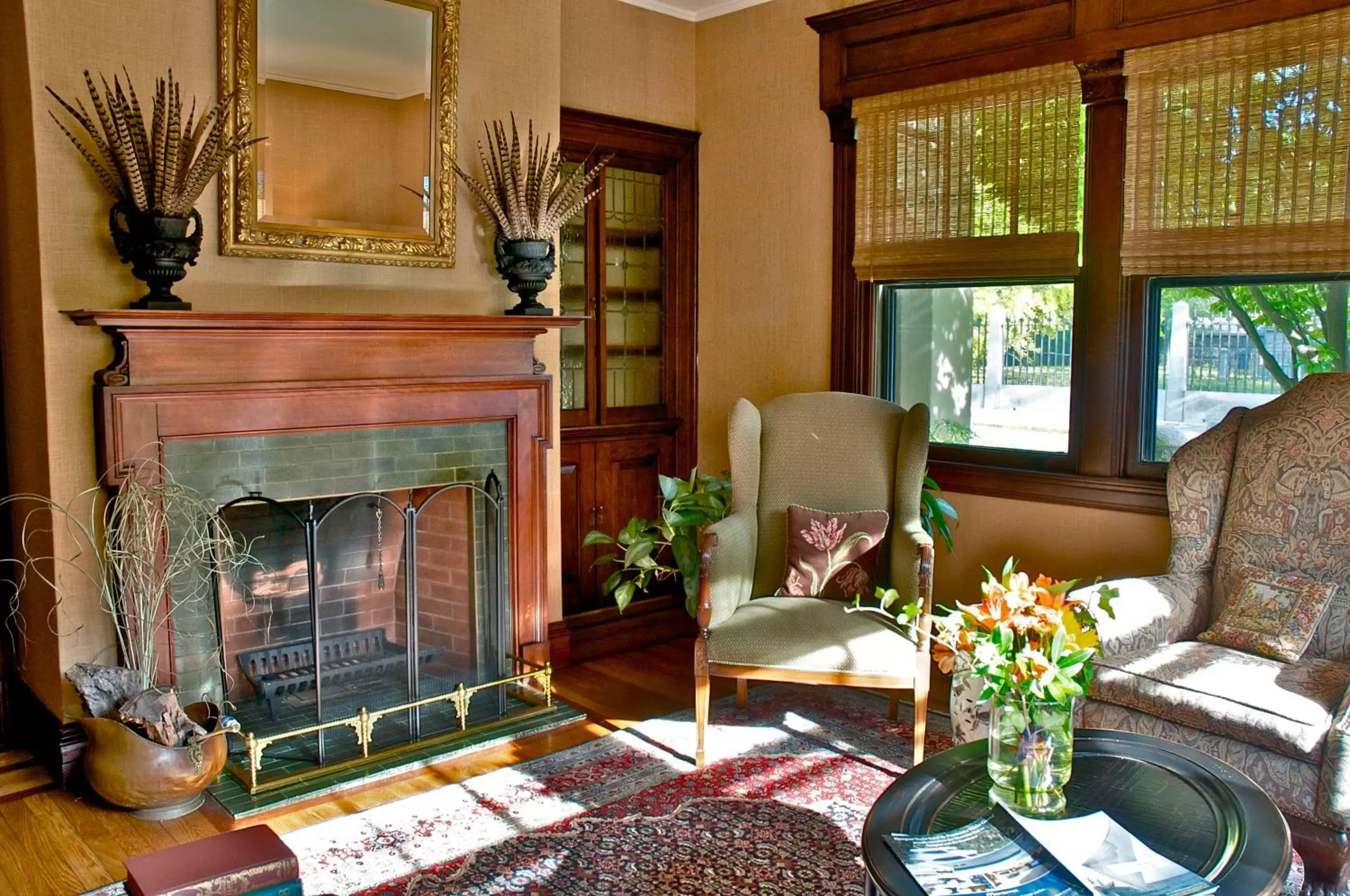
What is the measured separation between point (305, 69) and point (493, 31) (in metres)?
0.75

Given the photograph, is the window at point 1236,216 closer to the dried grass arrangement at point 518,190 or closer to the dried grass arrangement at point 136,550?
the dried grass arrangement at point 518,190

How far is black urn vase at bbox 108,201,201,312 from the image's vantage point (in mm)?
3027

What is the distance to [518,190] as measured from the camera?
382cm

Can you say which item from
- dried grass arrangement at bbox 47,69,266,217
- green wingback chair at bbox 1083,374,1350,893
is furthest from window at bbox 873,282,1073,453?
dried grass arrangement at bbox 47,69,266,217

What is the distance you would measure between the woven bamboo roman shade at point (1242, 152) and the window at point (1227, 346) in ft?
0.45

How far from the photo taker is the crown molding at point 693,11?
15.7 ft

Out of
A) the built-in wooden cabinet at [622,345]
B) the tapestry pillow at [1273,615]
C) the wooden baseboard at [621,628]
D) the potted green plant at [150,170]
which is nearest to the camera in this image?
the tapestry pillow at [1273,615]

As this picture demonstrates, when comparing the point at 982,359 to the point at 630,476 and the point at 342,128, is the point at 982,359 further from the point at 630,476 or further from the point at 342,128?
the point at 342,128

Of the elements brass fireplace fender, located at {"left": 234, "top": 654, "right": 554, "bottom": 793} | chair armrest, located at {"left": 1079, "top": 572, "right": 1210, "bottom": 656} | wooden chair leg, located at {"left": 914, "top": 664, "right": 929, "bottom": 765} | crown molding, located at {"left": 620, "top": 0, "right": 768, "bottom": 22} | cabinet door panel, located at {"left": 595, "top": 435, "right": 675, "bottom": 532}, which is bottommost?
brass fireplace fender, located at {"left": 234, "top": 654, "right": 554, "bottom": 793}

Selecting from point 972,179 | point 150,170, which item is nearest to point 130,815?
point 150,170

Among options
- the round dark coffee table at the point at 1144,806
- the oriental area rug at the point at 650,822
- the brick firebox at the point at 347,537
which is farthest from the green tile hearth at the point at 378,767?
the round dark coffee table at the point at 1144,806

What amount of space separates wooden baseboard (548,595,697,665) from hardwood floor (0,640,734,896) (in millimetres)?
453

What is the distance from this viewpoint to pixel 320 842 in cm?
294

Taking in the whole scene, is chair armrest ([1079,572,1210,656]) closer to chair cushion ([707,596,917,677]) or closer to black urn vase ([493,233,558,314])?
chair cushion ([707,596,917,677])
